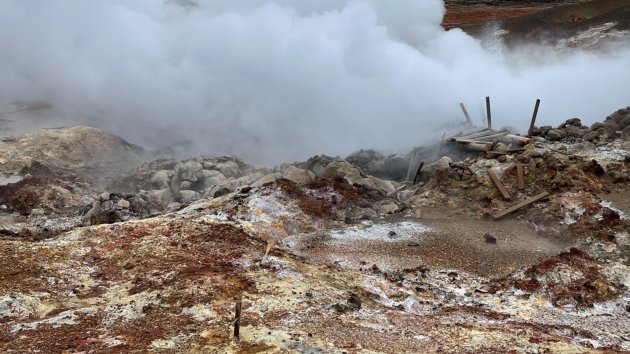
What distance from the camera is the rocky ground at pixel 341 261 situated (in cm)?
611

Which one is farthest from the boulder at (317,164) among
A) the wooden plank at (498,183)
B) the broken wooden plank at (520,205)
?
the broken wooden plank at (520,205)

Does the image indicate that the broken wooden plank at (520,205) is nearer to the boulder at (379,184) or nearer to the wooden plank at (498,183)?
the wooden plank at (498,183)

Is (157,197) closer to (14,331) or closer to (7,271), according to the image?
(7,271)

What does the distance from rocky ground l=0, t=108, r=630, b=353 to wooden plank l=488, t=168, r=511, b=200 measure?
117mm

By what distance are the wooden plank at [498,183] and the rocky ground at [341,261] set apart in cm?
12

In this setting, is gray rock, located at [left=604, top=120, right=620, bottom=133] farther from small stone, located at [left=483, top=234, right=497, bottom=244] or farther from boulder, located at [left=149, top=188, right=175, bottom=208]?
boulder, located at [left=149, top=188, right=175, bottom=208]

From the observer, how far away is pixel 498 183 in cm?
1206

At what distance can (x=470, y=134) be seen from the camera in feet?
55.2

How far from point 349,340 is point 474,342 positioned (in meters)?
1.43

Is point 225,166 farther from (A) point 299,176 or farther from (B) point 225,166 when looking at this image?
(A) point 299,176

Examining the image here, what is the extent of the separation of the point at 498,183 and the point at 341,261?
4976 mm

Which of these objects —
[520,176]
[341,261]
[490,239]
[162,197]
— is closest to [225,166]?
[162,197]

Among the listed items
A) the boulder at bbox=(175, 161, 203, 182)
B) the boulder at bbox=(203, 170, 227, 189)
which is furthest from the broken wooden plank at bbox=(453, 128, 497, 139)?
the boulder at bbox=(175, 161, 203, 182)

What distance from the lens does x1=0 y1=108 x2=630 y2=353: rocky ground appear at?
611cm
